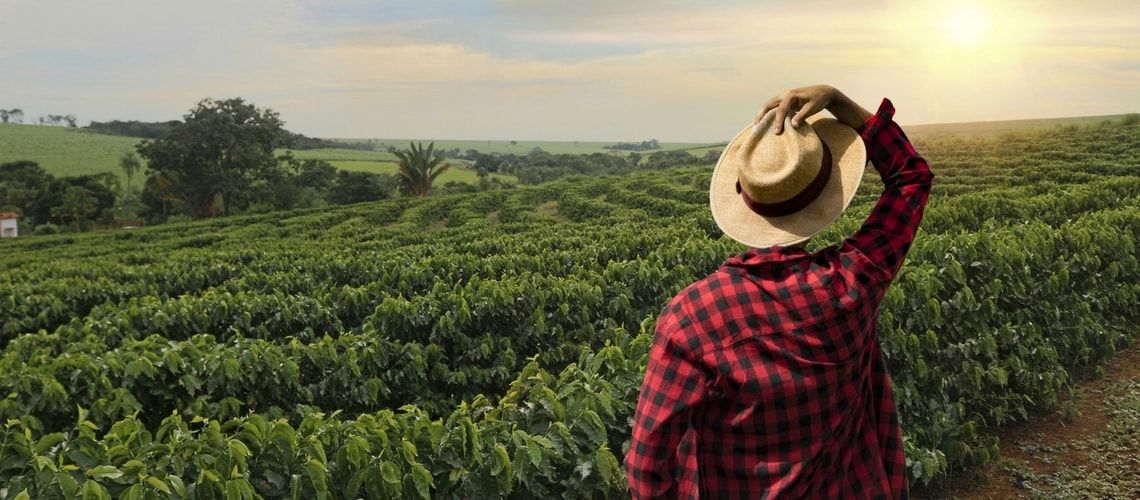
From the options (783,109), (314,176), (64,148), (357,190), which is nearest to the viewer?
(783,109)

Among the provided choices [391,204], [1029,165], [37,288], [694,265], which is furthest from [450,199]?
[694,265]

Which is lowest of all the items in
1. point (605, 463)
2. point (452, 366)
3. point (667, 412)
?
point (452, 366)

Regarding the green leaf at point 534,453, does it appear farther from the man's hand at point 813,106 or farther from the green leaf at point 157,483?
the man's hand at point 813,106

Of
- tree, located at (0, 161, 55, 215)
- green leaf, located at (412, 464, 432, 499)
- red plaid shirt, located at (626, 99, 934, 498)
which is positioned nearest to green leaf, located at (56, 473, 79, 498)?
green leaf, located at (412, 464, 432, 499)

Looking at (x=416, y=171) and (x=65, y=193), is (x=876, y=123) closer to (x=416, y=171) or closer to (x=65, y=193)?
(x=416, y=171)

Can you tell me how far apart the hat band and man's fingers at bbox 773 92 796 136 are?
0.12 m

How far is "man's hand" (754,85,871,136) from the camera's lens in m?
1.89

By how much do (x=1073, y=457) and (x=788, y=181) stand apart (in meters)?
4.81

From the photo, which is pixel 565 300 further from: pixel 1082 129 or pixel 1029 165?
pixel 1082 129

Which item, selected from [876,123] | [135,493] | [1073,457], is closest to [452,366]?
[135,493]

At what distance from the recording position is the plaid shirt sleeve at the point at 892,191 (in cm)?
199

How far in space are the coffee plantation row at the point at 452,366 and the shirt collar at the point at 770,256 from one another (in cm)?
139

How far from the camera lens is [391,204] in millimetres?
44781

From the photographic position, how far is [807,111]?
74.7 inches
